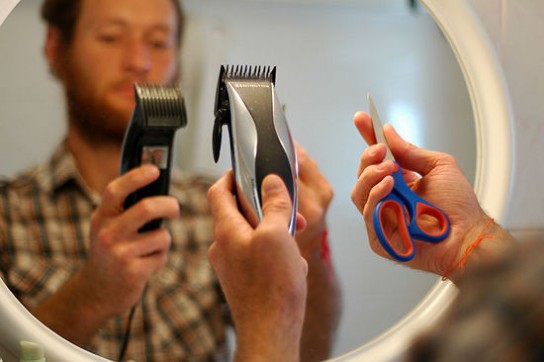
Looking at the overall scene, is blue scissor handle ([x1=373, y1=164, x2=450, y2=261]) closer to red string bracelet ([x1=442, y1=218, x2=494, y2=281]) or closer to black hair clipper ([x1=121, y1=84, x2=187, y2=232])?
red string bracelet ([x1=442, y1=218, x2=494, y2=281])

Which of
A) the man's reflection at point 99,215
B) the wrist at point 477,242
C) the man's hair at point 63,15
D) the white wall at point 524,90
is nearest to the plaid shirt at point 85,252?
the man's reflection at point 99,215

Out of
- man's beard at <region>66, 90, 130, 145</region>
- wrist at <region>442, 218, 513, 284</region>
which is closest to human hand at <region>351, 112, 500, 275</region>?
wrist at <region>442, 218, 513, 284</region>

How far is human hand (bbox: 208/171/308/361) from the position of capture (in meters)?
0.54

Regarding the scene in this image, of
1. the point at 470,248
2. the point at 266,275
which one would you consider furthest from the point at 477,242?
the point at 266,275

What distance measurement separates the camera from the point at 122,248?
67 cm

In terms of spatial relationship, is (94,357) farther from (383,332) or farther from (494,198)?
(494,198)

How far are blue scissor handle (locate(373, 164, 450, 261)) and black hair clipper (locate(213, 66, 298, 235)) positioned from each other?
12 centimetres

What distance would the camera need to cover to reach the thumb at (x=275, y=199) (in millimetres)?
547

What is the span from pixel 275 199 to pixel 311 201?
0.72ft

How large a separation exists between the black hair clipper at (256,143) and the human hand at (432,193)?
0.15m

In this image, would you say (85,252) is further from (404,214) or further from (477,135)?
(477,135)

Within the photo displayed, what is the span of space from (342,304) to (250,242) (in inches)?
11.0

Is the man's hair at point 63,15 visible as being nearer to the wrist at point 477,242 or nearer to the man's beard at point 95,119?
the man's beard at point 95,119

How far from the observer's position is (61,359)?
0.68 metres
